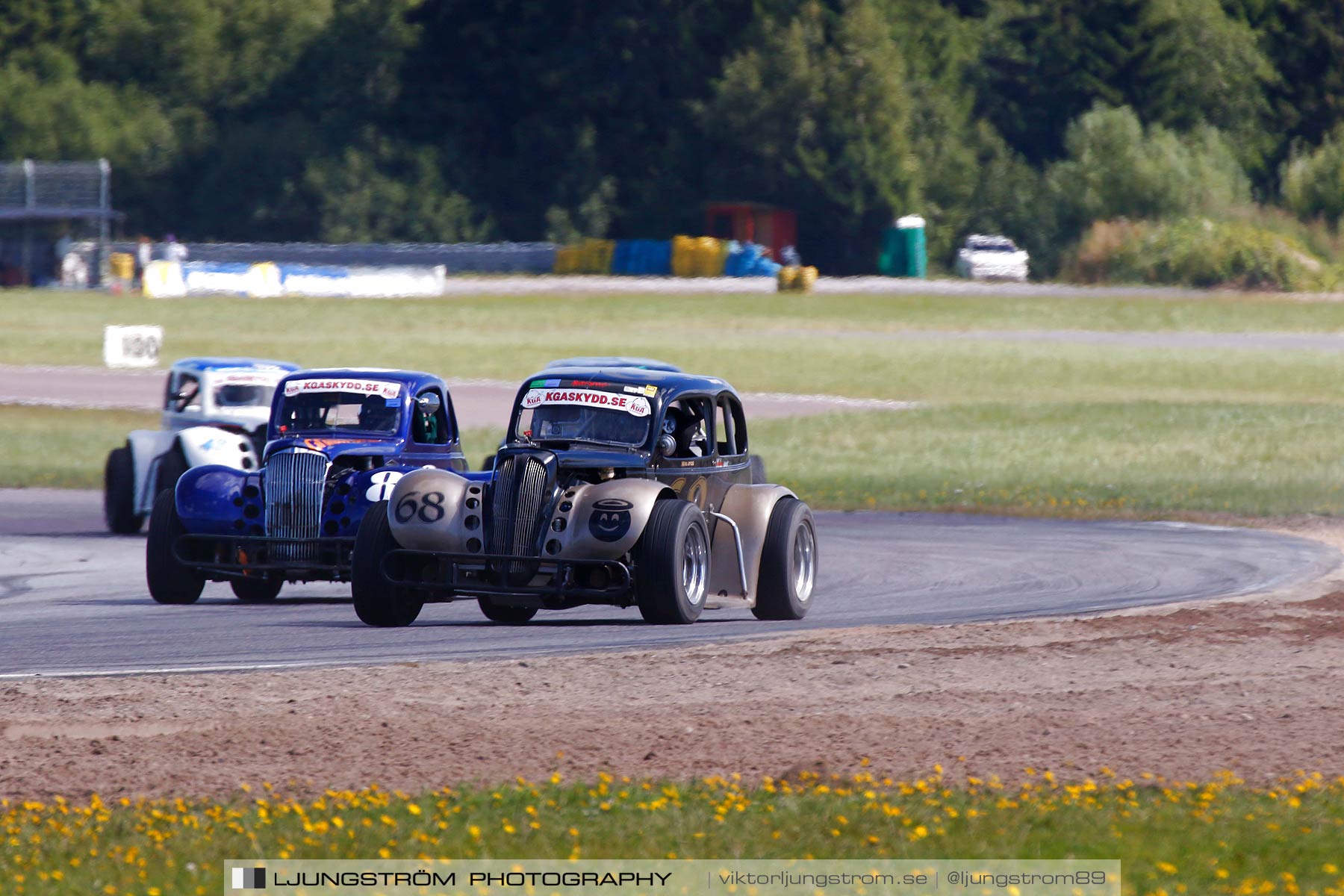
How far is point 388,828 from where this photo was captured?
7.47 meters

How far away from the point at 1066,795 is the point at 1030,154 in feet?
290

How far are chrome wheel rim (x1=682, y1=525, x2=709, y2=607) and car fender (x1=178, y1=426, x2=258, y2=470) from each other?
19.8 feet

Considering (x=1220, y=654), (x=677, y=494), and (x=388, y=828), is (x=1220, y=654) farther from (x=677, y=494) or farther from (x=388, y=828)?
(x=388, y=828)

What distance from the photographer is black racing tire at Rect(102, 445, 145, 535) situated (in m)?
19.0

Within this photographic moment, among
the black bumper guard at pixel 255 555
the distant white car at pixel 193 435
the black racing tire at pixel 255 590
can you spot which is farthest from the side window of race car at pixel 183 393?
the black bumper guard at pixel 255 555

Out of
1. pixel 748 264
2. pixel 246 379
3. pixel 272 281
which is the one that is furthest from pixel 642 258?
pixel 246 379

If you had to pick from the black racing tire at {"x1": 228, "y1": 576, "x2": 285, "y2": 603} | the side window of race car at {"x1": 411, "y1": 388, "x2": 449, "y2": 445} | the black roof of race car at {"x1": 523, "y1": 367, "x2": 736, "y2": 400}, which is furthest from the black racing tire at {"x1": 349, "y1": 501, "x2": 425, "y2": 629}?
the side window of race car at {"x1": 411, "y1": 388, "x2": 449, "y2": 445}

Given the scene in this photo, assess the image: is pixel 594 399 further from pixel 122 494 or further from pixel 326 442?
pixel 122 494

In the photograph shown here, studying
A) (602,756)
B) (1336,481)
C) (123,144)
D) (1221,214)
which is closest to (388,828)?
(602,756)

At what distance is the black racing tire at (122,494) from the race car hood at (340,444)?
446 cm

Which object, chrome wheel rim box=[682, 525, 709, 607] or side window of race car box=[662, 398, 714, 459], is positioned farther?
side window of race car box=[662, 398, 714, 459]

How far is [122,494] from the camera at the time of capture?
19.1 m

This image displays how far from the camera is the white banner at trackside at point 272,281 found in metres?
61.2

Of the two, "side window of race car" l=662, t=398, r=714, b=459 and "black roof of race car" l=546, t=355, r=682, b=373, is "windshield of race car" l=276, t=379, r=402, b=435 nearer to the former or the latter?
"black roof of race car" l=546, t=355, r=682, b=373
